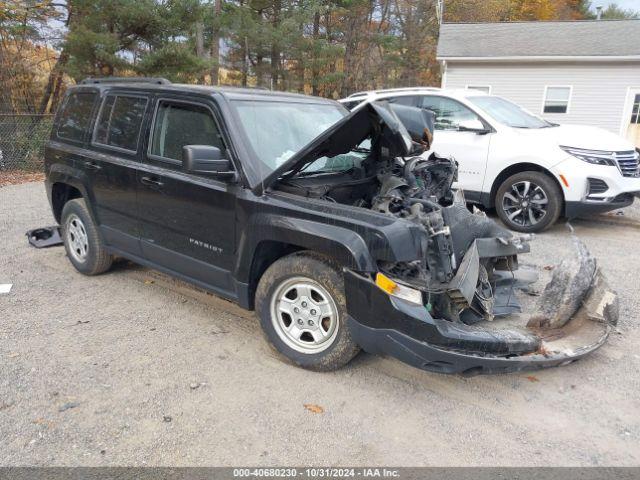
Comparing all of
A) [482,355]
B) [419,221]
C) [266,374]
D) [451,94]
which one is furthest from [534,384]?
[451,94]

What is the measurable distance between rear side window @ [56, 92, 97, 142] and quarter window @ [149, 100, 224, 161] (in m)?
1.17

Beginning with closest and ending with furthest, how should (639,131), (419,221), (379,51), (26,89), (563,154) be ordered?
1. (419,221)
2. (563,154)
3. (26,89)
4. (639,131)
5. (379,51)

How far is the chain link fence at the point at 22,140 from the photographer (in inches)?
468

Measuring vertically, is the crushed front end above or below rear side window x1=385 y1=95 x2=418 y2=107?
below

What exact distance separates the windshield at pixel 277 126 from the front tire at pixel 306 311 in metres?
0.79

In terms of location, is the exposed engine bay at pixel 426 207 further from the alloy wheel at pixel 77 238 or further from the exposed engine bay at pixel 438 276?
the alloy wheel at pixel 77 238

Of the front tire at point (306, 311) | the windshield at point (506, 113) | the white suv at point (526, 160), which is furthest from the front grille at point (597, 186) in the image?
the front tire at point (306, 311)

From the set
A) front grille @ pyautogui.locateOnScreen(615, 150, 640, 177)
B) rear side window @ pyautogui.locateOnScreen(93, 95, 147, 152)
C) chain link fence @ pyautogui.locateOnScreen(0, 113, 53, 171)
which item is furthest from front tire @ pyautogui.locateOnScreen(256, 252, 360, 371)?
chain link fence @ pyautogui.locateOnScreen(0, 113, 53, 171)

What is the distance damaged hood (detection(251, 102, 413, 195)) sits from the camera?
3139 mm

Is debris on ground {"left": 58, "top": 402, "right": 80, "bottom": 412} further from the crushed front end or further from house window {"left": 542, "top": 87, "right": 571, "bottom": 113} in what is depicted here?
house window {"left": 542, "top": 87, "right": 571, "bottom": 113}

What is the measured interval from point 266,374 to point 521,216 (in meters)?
5.20

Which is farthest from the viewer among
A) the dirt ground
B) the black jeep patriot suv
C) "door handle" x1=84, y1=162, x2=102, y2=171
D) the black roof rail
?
"door handle" x1=84, y1=162, x2=102, y2=171

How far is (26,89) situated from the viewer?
48.4 feet

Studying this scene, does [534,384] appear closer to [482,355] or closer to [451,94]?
[482,355]
